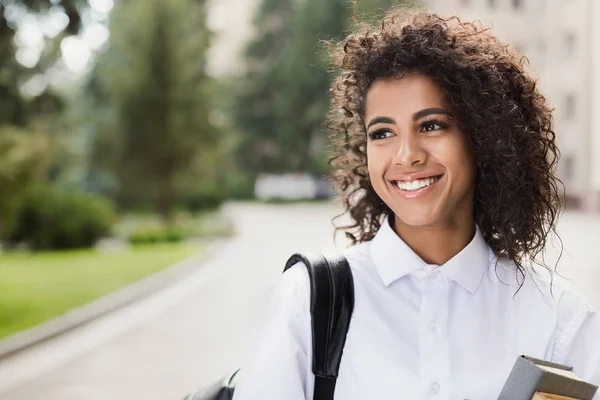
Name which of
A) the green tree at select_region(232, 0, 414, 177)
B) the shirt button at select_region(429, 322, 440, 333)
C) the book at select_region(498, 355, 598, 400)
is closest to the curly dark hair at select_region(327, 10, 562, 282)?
the shirt button at select_region(429, 322, 440, 333)

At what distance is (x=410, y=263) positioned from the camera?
6.95 feet

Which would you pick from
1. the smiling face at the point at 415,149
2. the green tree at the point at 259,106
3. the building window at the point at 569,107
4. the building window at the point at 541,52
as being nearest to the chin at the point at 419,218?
the smiling face at the point at 415,149

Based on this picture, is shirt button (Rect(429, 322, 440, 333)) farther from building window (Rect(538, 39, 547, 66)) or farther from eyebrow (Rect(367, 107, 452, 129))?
building window (Rect(538, 39, 547, 66))

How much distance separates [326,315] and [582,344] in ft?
2.13

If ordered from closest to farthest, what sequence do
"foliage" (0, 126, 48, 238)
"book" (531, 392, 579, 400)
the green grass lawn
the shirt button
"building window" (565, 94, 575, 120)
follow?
"book" (531, 392, 579, 400), the shirt button, "foliage" (0, 126, 48, 238), the green grass lawn, "building window" (565, 94, 575, 120)

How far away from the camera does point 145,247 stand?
25.2m

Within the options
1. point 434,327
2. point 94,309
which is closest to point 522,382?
point 434,327

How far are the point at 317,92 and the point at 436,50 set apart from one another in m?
58.1

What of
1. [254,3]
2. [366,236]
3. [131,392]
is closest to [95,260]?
[131,392]

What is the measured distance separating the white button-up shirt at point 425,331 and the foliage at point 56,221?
23.5m

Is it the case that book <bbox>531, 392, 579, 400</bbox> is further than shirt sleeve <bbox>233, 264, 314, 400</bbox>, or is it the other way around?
shirt sleeve <bbox>233, 264, 314, 400</bbox>

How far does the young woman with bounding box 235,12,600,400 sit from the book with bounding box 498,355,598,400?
19cm

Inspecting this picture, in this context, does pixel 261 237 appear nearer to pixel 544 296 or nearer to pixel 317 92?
pixel 544 296

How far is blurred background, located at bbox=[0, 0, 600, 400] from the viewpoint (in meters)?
9.56
